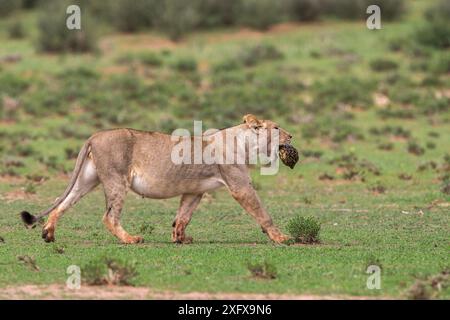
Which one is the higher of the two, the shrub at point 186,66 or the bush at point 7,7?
the bush at point 7,7

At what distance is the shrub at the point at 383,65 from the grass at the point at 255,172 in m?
0.05

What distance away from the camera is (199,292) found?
10445 mm

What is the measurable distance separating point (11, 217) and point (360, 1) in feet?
87.0

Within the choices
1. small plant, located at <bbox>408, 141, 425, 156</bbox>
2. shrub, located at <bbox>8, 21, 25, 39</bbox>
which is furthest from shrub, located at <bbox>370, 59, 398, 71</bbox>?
shrub, located at <bbox>8, 21, 25, 39</bbox>

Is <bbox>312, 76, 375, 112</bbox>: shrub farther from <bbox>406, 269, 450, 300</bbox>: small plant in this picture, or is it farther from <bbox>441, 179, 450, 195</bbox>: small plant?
<bbox>406, 269, 450, 300</bbox>: small plant

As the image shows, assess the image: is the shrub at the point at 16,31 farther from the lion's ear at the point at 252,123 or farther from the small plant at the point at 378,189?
the lion's ear at the point at 252,123

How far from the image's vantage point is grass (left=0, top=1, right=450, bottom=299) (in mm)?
11711

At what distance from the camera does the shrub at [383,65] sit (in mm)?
32875

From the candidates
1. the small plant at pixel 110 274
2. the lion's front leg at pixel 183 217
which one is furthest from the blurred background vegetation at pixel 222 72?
the small plant at pixel 110 274

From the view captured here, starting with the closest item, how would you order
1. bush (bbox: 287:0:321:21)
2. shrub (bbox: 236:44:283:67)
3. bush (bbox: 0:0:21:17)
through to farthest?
shrub (bbox: 236:44:283:67) < bush (bbox: 287:0:321:21) < bush (bbox: 0:0:21:17)

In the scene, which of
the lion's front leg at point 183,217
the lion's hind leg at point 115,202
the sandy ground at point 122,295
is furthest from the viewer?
the lion's front leg at point 183,217

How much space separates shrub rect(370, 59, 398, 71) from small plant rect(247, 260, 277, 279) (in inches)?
886

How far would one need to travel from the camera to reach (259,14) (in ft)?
127
